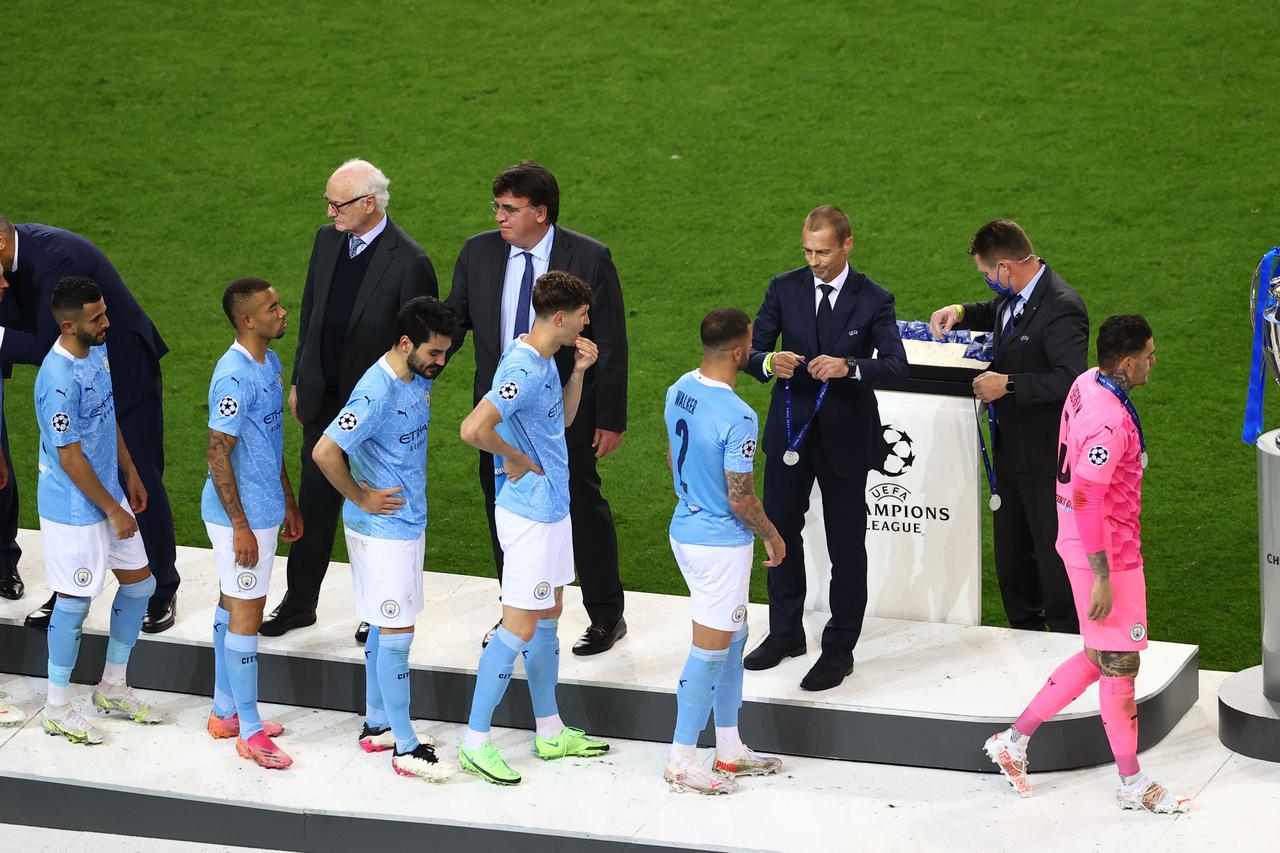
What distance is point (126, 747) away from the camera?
5.82 meters

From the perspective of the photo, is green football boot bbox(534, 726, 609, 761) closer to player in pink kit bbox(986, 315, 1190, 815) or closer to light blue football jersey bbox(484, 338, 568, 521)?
light blue football jersey bbox(484, 338, 568, 521)

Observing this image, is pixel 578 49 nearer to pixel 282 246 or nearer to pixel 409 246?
pixel 282 246

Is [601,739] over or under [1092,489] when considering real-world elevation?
under

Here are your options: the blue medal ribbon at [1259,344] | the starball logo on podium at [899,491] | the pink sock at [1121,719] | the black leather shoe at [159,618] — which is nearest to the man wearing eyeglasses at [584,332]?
the starball logo on podium at [899,491]

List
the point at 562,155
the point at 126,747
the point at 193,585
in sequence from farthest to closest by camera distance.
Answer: the point at 562,155 → the point at 193,585 → the point at 126,747

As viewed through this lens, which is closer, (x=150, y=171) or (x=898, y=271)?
(x=898, y=271)

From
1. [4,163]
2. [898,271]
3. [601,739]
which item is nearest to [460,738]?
[601,739]

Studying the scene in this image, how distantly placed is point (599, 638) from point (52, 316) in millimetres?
2250

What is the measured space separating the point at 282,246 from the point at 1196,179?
5.52 meters

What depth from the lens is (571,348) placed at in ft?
19.4

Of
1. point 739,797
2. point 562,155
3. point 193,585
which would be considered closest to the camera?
point 739,797

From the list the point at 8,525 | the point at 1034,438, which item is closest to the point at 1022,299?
the point at 1034,438

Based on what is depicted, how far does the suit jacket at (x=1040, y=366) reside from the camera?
5.89 metres

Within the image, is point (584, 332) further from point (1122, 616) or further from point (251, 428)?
point (1122, 616)
